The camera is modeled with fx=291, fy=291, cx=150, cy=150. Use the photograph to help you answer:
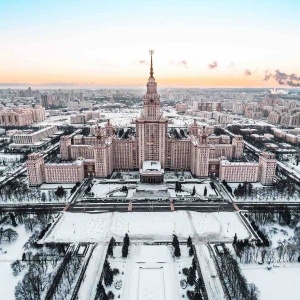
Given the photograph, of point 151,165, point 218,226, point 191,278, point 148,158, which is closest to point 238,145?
point 148,158

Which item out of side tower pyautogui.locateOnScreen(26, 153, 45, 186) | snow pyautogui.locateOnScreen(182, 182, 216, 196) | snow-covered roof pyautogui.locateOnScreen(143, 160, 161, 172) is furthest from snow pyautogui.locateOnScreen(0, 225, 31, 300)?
snow pyautogui.locateOnScreen(182, 182, 216, 196)

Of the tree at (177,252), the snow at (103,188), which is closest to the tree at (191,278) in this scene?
the tree at (177,252)

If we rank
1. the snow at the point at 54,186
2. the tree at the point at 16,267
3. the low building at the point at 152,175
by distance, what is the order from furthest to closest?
the low building at the point at 152,175 → the snow at the point at 54,186 → the tree at the point at 16,267

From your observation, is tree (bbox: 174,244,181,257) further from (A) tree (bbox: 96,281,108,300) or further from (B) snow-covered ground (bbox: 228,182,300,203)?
(B) snow-covered ground (bbox: 228,182,300,203)

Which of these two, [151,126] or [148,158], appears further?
[148,158]

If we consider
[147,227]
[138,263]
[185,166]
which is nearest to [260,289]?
[138,263]

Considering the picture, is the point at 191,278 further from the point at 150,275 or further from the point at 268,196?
the point at 268,196

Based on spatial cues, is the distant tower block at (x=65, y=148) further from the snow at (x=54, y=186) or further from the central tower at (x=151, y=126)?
the central tower at (x=151, y=126)
